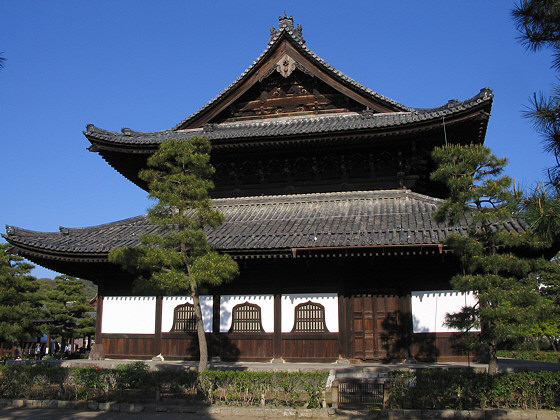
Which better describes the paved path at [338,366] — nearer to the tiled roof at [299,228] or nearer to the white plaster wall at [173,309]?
the white plaster wall at [173,309]

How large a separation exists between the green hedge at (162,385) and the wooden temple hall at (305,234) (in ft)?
14.4

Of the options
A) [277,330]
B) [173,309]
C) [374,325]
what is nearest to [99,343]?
[173,309]

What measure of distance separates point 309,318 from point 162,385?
5.99 metres

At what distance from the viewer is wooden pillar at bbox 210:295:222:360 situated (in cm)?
1795

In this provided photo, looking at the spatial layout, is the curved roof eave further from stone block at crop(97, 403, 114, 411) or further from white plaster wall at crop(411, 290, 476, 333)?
stone block at crop(97, 403, 114, 411)

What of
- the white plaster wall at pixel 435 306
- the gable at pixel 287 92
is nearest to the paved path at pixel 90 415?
the white plaster wall at pixel 435 306

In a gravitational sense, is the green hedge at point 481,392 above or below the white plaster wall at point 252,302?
below

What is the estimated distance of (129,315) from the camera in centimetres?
1906

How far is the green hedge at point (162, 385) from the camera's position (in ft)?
41.7

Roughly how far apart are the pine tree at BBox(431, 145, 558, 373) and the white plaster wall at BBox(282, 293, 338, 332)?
5174 millimetres

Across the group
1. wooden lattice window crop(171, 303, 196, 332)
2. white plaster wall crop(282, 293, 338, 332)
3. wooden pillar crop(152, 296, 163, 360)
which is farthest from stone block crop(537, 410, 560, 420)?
wooden pillar crop(152, 296, 163, 360)

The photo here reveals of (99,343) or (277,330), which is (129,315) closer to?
(99,343)

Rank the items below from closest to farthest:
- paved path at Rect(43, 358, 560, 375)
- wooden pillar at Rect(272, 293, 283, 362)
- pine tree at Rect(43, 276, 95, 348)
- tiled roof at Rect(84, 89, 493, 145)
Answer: paved path at Rect(43, 358, 560, 375) → wooden pillar at Rect(272, 293, 283, 362) → tiled roof at Rect(84, 89, 493, 145) → pine tree at Rect(43, 276, 95, 348)

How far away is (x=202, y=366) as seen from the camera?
13.9 metres
